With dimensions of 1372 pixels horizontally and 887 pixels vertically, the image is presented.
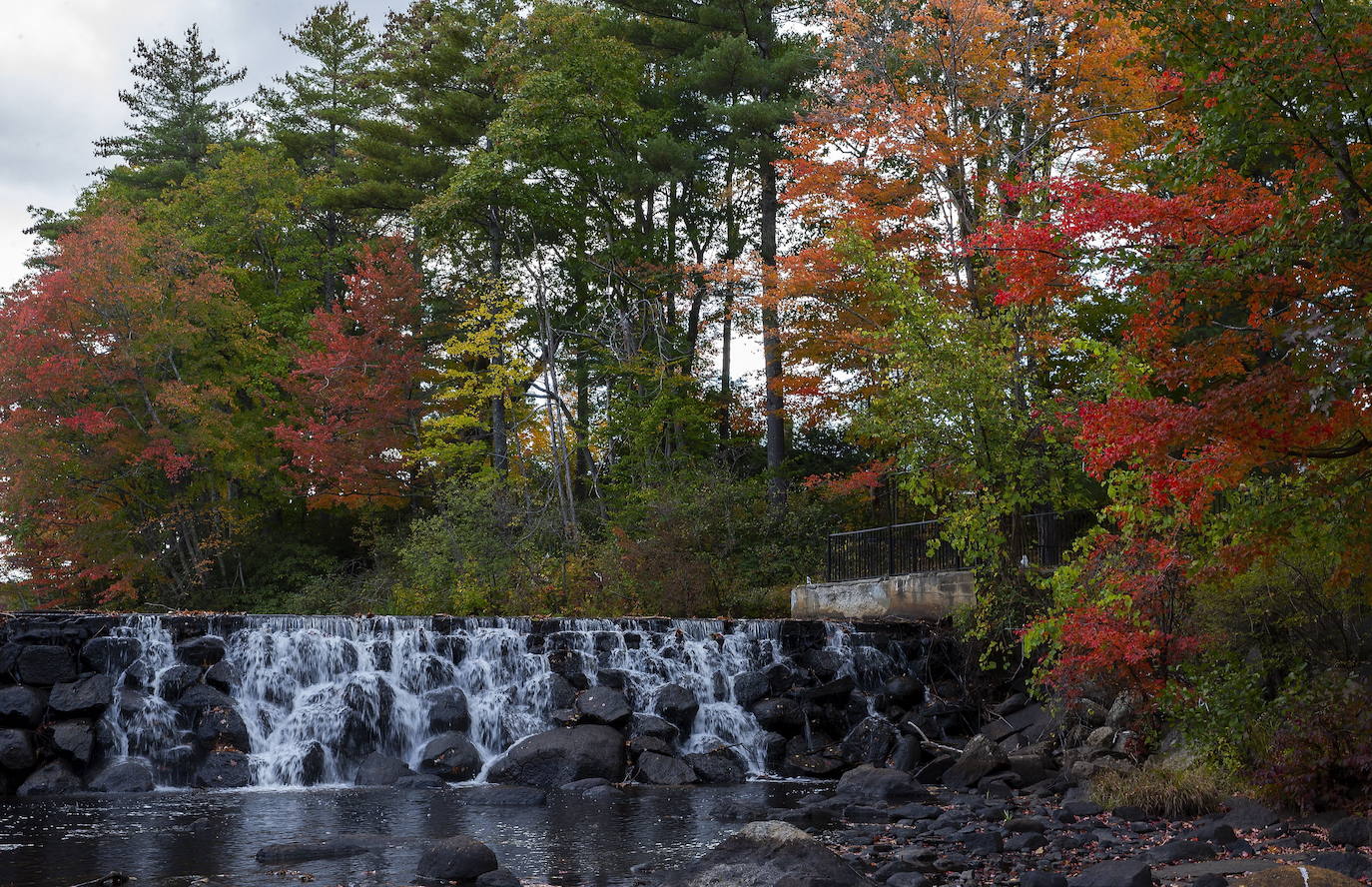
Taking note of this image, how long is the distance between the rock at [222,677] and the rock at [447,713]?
8.59 feet

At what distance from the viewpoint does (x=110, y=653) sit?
14.3 m

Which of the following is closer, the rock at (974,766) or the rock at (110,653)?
the rock at (974,766)

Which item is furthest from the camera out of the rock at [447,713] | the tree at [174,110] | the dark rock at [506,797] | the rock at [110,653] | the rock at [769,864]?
the tree at [174,110]

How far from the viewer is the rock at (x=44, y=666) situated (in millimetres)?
13922

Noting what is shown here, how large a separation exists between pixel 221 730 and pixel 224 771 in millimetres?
594

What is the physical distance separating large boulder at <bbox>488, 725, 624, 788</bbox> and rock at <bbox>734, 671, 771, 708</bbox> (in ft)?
8.13

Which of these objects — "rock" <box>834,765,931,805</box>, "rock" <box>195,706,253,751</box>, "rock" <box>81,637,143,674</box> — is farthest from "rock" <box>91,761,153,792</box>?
"rock" <box>834,765,931,805</box>

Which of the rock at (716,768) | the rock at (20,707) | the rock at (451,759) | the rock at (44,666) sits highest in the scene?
the rock at (44,666)

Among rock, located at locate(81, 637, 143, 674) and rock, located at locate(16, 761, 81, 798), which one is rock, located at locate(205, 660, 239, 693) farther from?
rock, located at locate(16, 761, 81, 798)

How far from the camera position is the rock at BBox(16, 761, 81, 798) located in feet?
41.7

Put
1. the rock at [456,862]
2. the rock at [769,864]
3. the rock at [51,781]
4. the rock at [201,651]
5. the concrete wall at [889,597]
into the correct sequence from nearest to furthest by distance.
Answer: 1. the rock at [769,864]
2. the rock at [456,862]
3. the rock at [51,781]
4. the rock at [201,651]
5. the concrete wall at [889,597]

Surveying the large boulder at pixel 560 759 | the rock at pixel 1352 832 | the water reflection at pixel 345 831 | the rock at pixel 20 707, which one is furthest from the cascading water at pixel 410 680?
the rock at pixel 1352 832

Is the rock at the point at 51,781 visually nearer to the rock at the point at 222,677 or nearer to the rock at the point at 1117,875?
the rock at the point at 222,677

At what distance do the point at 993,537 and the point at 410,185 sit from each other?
2024cm
